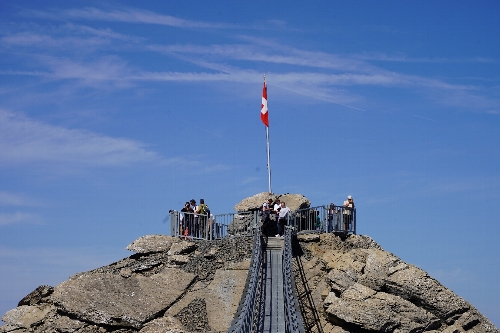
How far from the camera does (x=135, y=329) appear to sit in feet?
96.6

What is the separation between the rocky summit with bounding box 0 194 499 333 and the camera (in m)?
29.7

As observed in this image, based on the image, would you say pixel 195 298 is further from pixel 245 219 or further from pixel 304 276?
pixel 245 219

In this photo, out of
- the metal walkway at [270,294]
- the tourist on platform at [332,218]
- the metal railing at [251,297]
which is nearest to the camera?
the metal railing at [251,297]

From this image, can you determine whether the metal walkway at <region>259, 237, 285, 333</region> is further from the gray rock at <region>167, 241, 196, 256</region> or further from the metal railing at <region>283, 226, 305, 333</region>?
the gray rock at <region>167, 241, 196, 256</region>

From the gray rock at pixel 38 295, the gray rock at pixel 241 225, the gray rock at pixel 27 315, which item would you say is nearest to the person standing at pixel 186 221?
the gray rock at pixel 241 225

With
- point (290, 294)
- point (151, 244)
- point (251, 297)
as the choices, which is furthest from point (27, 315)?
point (290, 294)

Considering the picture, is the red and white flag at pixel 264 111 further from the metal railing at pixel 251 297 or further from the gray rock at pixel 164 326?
the gray rock at pixel 164 326

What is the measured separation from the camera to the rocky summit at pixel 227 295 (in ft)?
97.5

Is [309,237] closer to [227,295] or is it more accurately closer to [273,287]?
[273,287]

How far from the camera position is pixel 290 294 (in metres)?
27.7

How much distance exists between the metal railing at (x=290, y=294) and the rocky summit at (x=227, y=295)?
3.98ft

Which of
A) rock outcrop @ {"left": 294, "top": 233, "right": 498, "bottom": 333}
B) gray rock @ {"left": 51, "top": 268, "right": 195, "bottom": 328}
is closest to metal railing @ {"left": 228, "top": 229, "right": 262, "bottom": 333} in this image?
rock outcrop @ {"left": 294, "top": 233, "right": 498, "bottom": 333}

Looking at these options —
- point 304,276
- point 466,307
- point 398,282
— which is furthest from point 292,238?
point 466,307

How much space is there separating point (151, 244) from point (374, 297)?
9.83m
